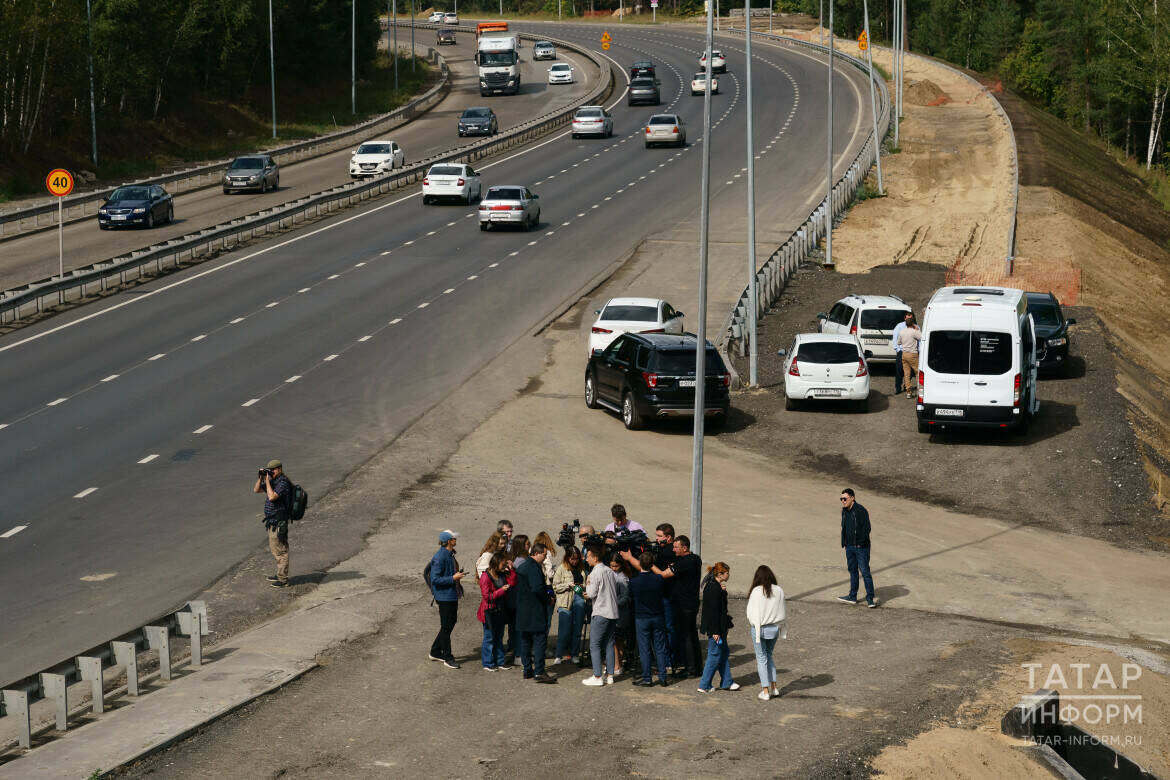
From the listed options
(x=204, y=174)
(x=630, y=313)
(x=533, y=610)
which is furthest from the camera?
(x=204, y=174)

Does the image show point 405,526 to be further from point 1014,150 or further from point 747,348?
point 1014,150

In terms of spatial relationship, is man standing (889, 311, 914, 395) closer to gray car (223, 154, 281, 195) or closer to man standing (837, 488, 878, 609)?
man standing (837, 488, 878, 609)

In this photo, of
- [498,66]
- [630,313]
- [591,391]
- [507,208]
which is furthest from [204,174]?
[591,391]

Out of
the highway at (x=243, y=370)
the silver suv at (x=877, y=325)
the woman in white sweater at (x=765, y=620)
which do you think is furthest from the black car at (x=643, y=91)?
the woman in white sweater at (x=765, y=620)

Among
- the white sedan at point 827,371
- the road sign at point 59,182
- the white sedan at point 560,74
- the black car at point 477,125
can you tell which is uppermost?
the white sedan at point 560,74

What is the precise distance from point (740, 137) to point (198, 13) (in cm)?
3250

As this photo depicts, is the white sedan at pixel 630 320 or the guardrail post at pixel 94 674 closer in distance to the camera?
the guardrail post at pixel 94 674

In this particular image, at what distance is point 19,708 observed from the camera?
1253cm

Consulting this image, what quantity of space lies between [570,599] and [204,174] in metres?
49.2

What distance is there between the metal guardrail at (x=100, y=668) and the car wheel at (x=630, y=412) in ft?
44.6

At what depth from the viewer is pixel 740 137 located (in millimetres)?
70812

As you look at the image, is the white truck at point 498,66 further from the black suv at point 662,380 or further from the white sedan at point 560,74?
the black suv at point 662,380

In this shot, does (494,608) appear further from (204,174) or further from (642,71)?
(642,71)

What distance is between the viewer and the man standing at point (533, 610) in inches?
574
